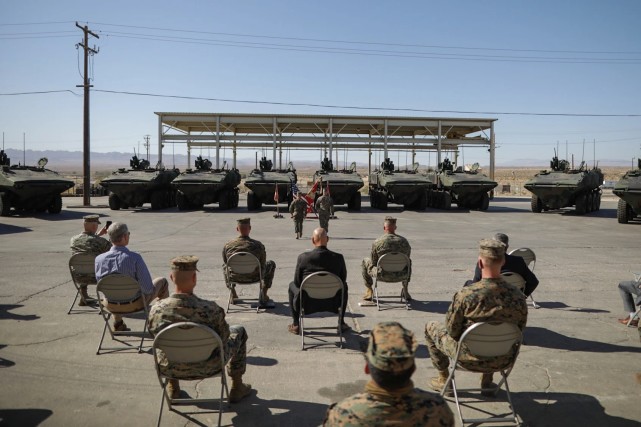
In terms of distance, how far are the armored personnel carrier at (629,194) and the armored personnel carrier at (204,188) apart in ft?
50.2

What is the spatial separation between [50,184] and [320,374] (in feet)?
59.8

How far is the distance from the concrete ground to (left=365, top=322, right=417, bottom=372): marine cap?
1980 millimetres

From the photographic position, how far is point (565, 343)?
18.1ft

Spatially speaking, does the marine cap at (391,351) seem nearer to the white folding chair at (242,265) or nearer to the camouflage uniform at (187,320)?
the camouflage uniform at (187,320)

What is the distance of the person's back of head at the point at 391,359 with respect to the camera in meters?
2.01

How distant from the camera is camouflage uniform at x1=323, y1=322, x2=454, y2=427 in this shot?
2014 millimetres

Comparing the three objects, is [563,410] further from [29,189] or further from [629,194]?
[29,189]

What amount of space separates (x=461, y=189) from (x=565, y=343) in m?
19.0

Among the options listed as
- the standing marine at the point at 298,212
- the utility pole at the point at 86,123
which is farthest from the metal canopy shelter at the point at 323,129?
the standing marine at the point at 298,212

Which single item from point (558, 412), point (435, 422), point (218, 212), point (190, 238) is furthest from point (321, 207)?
point (435, 422)

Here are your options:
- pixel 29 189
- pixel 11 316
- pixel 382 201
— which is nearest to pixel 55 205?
pixel 29 189

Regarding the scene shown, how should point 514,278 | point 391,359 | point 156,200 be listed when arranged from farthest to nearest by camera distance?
point 156,200, point 514,278, point 391,359

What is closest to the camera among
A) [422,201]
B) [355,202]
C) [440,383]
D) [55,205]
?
[440,383]

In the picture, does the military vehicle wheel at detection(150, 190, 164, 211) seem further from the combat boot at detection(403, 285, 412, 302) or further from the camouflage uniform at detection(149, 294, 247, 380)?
the camouflage uniform at detection(149, 294, 247, 380)
